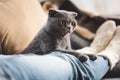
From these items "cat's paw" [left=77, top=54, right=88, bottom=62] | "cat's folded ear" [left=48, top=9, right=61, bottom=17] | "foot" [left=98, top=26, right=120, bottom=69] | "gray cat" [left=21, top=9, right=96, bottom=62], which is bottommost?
"foot" [left=98, top=26, right=120, bottom=69]

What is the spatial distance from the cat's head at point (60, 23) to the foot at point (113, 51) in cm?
24

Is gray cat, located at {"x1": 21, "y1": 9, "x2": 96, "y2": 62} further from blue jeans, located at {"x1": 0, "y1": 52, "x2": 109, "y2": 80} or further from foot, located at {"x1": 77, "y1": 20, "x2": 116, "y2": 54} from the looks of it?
foot, located at {"x1": 77, "y1": 20, "x2": 116, "y2": 54}

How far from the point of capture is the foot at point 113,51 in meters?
1.30

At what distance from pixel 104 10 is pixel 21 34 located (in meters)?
1.16

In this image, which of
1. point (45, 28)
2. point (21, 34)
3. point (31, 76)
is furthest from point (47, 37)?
point (31, 76)

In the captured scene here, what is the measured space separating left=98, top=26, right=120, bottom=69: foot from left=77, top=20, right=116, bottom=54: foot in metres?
0.04

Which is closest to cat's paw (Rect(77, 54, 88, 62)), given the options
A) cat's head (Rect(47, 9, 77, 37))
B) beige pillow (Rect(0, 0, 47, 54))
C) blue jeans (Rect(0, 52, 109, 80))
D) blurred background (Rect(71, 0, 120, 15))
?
blue jeans (Rect(0, 52, 109, 80))

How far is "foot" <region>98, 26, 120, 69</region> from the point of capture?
4.28 feet

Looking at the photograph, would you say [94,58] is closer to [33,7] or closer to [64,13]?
[64,13]

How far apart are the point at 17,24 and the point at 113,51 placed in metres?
0.51

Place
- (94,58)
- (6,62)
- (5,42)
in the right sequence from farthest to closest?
(5,42), (94,58), (6,62)

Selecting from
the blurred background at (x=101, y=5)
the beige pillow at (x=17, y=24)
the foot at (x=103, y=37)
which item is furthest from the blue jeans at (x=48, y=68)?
the blurred background at (x=101, y=5)

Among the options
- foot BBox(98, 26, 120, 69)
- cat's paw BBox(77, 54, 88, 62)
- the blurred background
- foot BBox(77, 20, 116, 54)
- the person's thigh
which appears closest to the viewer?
the person's thigh

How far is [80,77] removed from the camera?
1044 mm
